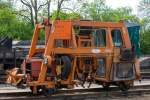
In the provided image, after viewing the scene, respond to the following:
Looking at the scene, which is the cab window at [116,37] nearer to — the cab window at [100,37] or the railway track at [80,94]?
the cab window at [100,37]

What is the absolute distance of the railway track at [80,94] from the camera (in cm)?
1394

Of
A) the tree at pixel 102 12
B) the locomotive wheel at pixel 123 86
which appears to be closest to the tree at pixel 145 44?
the tree at pixel 102 12

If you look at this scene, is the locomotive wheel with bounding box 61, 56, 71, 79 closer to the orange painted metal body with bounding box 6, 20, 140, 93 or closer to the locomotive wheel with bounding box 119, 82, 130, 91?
the orange painted metal body with bounding box 6, 20, 140, 93

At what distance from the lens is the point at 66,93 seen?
15.2 metres

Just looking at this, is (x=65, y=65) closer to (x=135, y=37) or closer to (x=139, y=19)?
(x=135, y=37)

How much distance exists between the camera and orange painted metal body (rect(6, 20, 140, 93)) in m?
14.0

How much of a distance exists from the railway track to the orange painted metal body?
363 mm

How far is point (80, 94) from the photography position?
47.2 feet

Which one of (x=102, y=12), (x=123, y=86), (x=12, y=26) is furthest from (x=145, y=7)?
(x=123, y=86)

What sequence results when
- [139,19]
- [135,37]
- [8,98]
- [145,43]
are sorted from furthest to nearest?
[139,19] → [145,43] → [135,37] → [8,98]

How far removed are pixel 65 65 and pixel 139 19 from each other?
5833 centimetres

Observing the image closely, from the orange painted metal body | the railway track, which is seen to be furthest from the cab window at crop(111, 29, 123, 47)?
the railway track

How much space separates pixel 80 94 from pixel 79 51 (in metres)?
1.37

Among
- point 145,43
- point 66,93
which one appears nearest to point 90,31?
point 66,93
